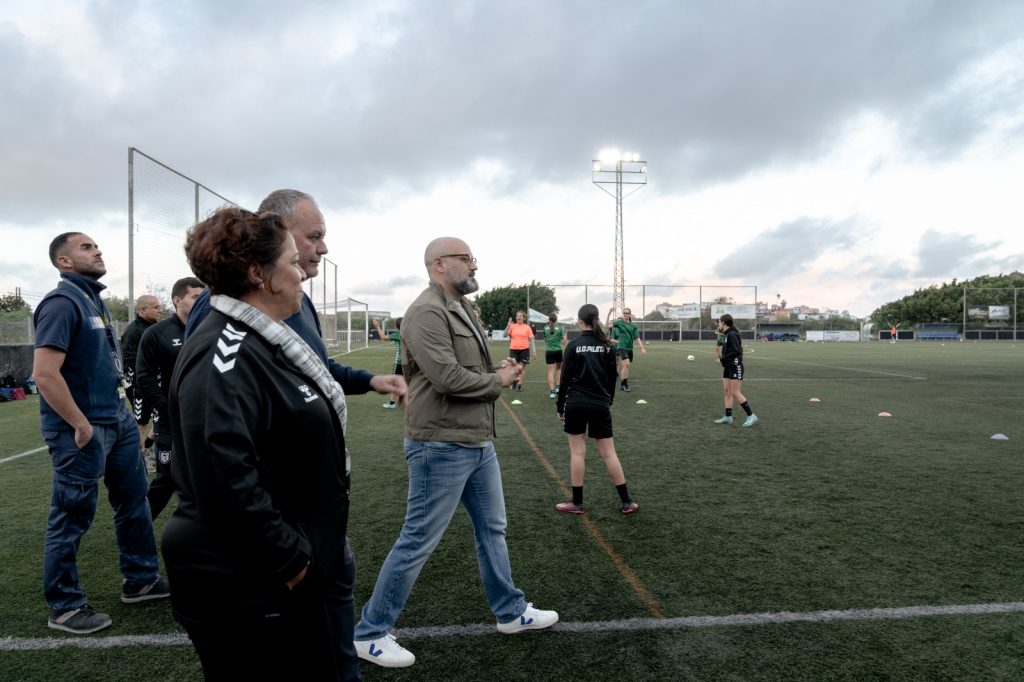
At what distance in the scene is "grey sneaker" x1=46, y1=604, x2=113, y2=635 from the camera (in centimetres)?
333

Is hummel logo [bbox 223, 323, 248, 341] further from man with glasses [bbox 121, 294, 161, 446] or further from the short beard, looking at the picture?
man with glasses [bbox 121, 294, 161, 446]

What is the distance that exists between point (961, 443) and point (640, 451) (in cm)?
433

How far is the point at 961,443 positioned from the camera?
27.5 ft

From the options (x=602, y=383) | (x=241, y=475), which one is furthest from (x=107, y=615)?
(x=602, y=383)

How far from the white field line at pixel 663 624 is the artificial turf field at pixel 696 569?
12 mm

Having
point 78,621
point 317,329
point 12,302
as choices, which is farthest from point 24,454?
point 12,302

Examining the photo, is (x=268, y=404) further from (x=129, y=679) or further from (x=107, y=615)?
(x=107, y=615)


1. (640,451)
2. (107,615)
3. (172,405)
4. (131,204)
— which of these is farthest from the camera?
(131,204)

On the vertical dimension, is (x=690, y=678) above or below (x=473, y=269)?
below

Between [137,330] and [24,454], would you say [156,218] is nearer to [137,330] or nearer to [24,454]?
[24,454]

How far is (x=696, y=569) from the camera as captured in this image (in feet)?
13.7

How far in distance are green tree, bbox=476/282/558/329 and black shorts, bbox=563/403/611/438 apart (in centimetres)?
6402

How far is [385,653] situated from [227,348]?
7.08 ft

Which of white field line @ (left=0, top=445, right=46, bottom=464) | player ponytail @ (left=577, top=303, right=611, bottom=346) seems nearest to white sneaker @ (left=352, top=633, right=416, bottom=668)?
player ponytail @ (left=577, top=303, right=611, bottom=346)
